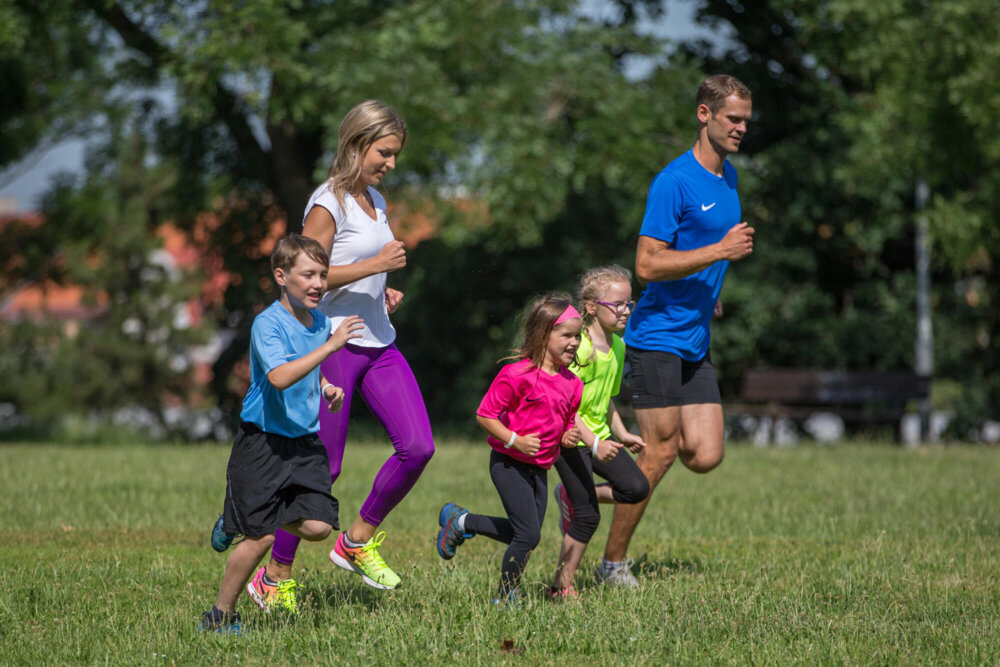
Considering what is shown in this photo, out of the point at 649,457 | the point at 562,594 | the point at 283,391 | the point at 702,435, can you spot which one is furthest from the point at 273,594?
the point at 702,435

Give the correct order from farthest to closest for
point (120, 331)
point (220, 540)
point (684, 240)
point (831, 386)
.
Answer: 1. point (120, 331)
2. point (831, 386)
3. point (684, 240)
4. point (220, 540)

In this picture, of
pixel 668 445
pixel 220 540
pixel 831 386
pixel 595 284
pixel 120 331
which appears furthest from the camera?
pixel 120 331

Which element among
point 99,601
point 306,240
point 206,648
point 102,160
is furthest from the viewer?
point 102,160

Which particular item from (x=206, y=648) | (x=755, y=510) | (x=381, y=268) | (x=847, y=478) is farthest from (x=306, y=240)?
(x=847, y=478)

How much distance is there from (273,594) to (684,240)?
2.69 metres

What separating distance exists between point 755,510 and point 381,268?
5.00 metres

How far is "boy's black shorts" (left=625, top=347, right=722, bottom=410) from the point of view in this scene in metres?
6.02

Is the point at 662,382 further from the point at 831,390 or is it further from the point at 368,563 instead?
the point at 831,390

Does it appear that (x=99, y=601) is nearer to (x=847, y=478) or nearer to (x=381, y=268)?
(x=381, y=268)

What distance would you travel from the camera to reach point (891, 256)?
2048 centimetres

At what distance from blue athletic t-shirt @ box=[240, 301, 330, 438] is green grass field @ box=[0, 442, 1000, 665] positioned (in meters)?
0.87

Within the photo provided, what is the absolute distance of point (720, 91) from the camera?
5.98m

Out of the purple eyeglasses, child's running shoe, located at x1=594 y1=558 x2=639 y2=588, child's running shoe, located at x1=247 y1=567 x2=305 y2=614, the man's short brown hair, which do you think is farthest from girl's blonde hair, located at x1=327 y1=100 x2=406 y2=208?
child's running shoe, located at x1=594 y1=558 x2=639 y2=588

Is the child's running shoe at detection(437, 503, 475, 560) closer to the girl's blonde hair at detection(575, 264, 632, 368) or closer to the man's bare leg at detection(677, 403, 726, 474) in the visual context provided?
the girl's blonde hair at detection(575, 264, 632, 368)
